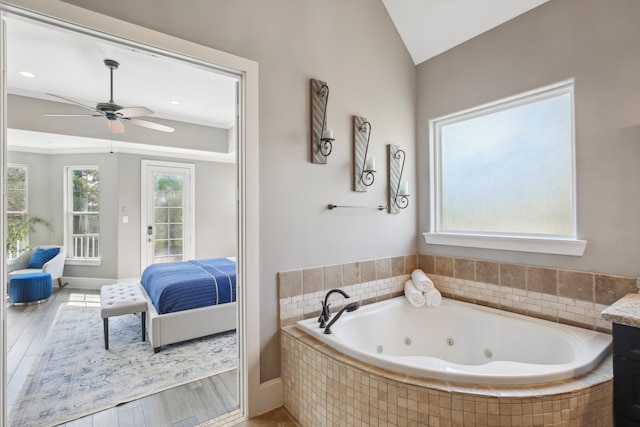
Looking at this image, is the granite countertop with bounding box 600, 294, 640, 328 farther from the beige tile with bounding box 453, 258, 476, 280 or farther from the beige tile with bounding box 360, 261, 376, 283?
the beige tile with bounding box 360, 261, 376, 283

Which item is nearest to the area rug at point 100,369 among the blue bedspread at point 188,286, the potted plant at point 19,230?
the blue bedspread at point 188,286

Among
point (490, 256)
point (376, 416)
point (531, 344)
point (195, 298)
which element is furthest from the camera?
point (195, 298)

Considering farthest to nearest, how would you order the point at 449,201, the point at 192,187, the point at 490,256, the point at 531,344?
the point at 192,187
the point at 449,201
the point at 490,256
the point at 531,344

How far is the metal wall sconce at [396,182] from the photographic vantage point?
2.62 meters

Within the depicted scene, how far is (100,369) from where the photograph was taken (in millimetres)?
2443

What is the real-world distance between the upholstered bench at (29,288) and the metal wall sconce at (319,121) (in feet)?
14.8

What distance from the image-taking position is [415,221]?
2.86 meters

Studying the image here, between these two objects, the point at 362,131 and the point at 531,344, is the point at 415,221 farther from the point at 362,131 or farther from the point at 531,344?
the point at 531,344

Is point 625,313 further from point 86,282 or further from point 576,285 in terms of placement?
point 86,282

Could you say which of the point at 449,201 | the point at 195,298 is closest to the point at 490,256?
the point at 449,201

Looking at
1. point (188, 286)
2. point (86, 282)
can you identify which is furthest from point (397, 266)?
point (86, 282)

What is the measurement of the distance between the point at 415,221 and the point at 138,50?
2.46 m

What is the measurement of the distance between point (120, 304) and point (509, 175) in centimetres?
360

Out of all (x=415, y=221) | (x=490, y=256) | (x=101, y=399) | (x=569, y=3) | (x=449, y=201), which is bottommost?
(x=101, y=399)
